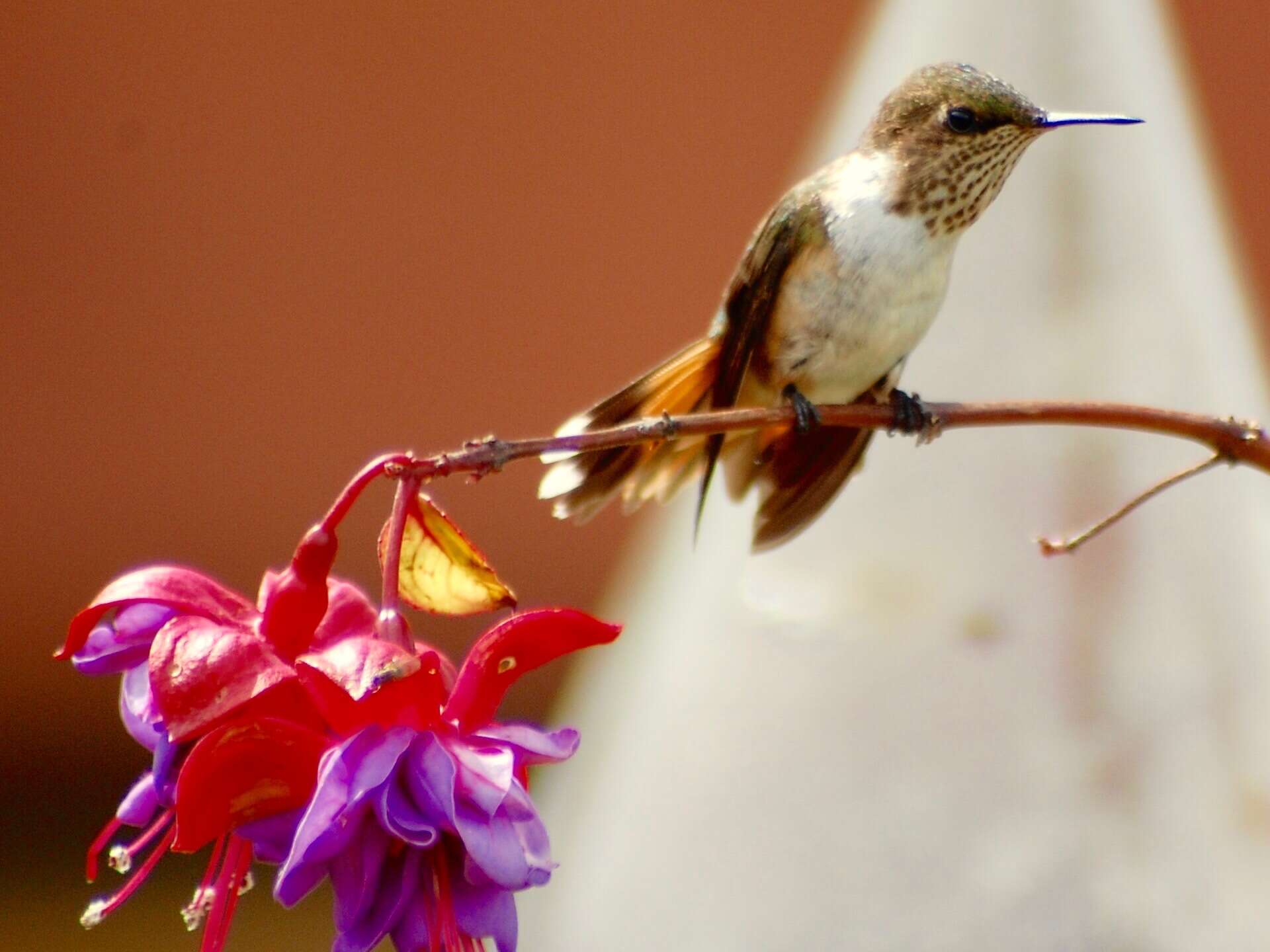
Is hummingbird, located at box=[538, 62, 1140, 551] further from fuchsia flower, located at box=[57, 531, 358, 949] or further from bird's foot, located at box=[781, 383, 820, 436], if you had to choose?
fuchsia flower, located at box=[57, 531, 358, 949]

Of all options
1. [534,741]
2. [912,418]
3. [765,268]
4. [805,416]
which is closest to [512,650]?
[534,741]

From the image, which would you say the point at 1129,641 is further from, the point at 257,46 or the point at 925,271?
the point at 257,46

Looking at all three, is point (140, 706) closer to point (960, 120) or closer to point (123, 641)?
point (123, 641)

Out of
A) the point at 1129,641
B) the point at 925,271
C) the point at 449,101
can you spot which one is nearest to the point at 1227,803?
the point at 1129,641

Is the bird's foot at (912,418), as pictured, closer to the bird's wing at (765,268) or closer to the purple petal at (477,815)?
the bird's wing at (765,268)

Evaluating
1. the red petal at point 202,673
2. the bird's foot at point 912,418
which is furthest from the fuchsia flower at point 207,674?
the bird's foot at point 912,418

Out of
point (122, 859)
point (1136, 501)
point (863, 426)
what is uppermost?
point (122, 859)

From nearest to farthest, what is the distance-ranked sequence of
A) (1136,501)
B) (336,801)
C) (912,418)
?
(336,801)
(1136,501)
(912,418)

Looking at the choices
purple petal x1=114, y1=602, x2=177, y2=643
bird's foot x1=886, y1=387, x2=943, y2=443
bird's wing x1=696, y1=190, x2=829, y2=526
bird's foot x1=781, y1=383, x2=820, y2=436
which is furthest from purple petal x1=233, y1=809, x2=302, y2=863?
bird's wing x1=696, y1=190, x2=829, y2=526
